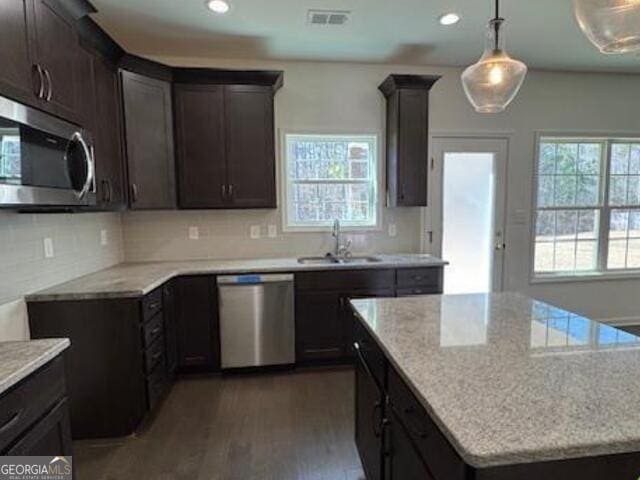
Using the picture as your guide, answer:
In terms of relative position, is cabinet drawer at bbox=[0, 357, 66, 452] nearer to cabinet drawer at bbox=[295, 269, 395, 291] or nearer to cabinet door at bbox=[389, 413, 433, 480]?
cabinet door at bbox=[389, 413, 433, 480]

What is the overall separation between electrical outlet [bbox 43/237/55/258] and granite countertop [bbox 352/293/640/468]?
82.1 inches

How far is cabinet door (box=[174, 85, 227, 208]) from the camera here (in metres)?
A: 3.27

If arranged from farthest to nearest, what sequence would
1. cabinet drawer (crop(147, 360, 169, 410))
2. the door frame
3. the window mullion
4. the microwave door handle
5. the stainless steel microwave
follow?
the window mullion
the door frame
cabinet drawer (crop(147, 360, 169, 410))
the microwave door handle
the stainless steel microwave

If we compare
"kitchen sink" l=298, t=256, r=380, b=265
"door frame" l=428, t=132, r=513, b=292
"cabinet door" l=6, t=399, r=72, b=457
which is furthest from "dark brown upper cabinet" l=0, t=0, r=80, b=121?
"door frame" l=428, t=132, r=513, b=292

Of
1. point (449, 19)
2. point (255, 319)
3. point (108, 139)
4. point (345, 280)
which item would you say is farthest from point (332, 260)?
point (449, 19)

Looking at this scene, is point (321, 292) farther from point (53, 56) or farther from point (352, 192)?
point (53, 56)

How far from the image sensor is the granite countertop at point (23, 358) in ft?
4.07

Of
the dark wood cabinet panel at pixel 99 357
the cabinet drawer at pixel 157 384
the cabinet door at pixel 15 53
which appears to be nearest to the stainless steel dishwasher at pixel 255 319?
the cabinet drawer at pixel 157 384

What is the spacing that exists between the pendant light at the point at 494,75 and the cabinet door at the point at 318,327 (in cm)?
195

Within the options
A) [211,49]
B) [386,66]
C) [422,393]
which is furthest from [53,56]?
[386,66]

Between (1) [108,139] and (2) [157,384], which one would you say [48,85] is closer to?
(1) [108,139]

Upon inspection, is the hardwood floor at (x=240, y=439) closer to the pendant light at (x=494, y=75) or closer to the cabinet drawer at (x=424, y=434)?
the cabinet drawer at (x=424, y=434)

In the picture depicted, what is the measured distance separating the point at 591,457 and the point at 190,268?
2.90 m

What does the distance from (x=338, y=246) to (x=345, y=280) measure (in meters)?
→ 0.58
